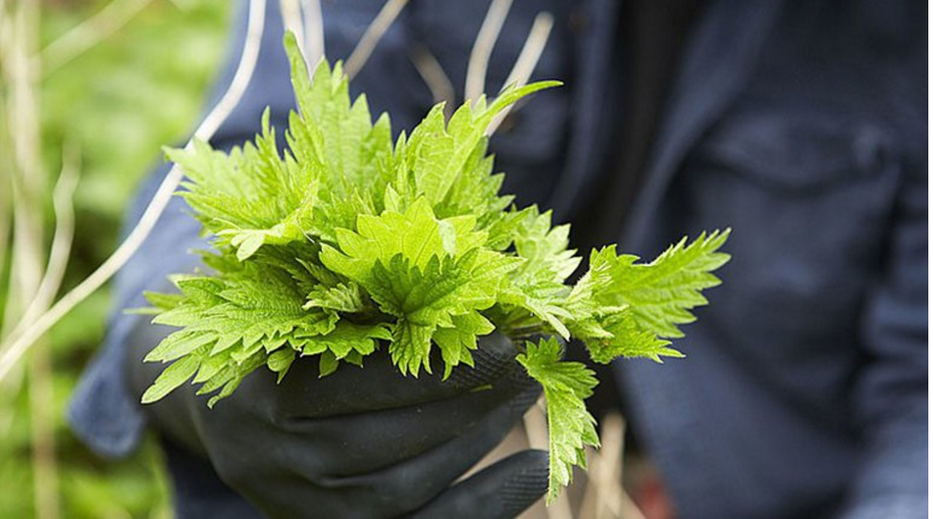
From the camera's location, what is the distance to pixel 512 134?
1.28 m

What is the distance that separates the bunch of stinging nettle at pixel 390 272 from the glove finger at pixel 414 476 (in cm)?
9

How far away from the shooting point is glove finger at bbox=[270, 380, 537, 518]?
0.57m

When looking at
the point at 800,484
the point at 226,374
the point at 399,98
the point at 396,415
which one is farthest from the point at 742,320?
the point at 226,374

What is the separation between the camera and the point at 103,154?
1.61 metres

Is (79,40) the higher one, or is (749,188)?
(79,40)

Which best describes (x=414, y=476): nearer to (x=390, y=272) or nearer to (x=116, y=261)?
(x=390, y=272)

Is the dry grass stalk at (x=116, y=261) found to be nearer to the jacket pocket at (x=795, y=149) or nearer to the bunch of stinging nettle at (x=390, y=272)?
the bunch of stinging nettle at (x=390, y=272)

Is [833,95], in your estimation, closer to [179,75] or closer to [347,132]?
[347,132]

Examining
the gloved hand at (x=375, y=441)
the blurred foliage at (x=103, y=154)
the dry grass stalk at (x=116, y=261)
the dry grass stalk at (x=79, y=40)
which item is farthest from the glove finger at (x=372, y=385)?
the dry grass stalk at (x=79, y=40)

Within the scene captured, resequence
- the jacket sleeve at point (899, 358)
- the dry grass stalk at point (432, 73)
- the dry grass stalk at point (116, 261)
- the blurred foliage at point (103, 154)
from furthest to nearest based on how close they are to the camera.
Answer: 1. the blurred foliage at point (103, 154)
2. the dry grass stalk at point (432, 73)
3. the jacket sleeve at point (899, 358)
4. the dry grass stalk at point (116, 261)

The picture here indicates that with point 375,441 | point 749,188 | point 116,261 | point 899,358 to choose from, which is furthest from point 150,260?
point 899,358

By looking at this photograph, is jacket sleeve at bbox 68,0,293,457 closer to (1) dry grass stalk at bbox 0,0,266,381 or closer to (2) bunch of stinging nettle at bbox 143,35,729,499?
(1) dry grass stalk at bbox 0,0,266,381

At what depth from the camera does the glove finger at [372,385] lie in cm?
52

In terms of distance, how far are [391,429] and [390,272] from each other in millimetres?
130
